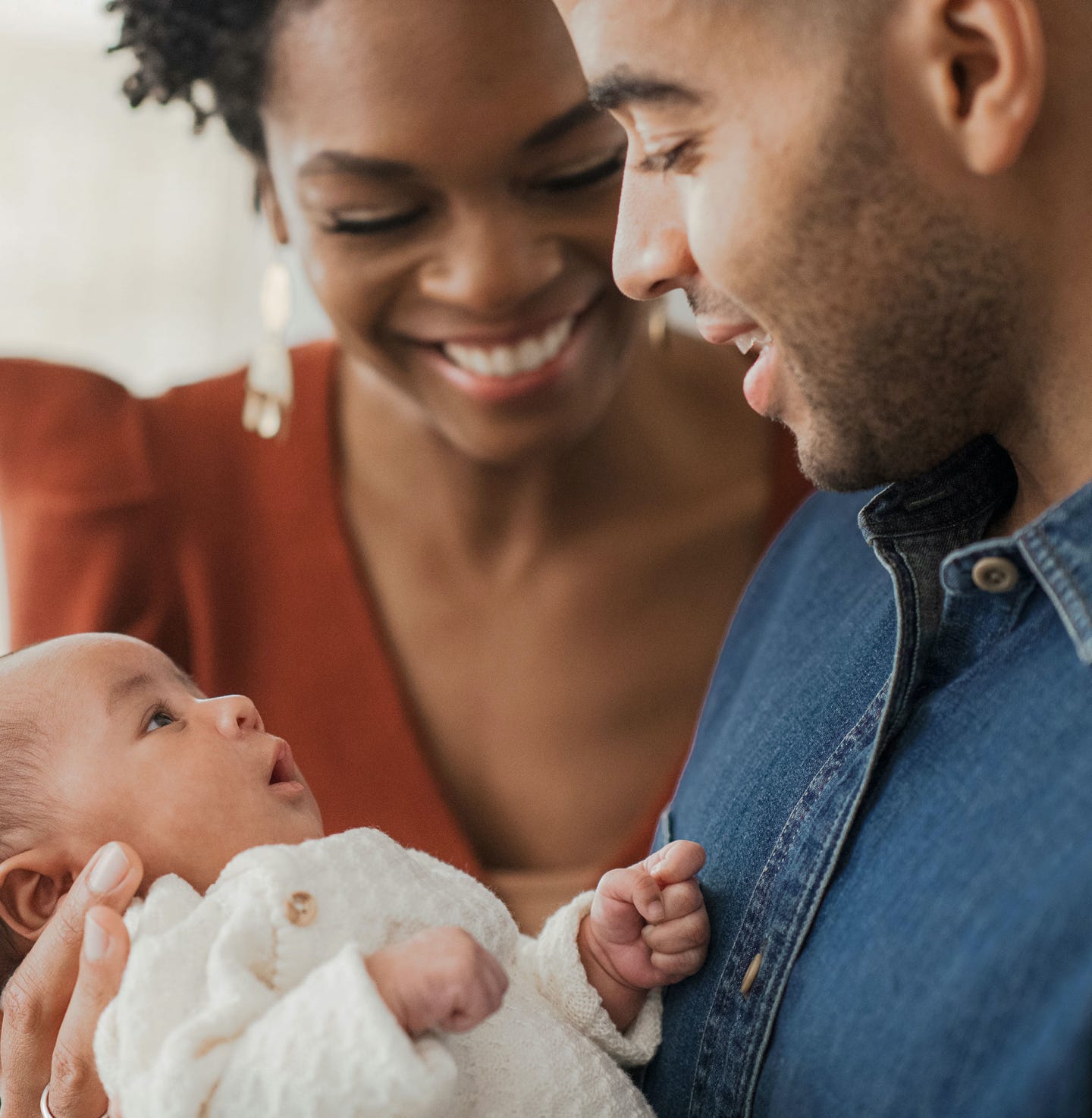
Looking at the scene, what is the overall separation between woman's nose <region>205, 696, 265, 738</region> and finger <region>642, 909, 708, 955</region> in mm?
354

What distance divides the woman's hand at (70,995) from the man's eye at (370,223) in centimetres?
76

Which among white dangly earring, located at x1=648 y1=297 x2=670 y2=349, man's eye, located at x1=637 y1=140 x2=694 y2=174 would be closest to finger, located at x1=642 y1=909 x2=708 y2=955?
man's eye, located at x1=637 y1=140 x2=694 y2=174

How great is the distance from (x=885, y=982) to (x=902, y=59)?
59 cm

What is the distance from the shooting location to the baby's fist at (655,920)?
97 centimetres

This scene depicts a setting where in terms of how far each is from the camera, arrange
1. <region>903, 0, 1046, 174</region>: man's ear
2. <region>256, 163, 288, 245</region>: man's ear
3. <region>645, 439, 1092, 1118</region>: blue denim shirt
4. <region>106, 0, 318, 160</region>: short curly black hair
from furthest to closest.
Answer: <region>256, 163, 288, 245</region>: man's ear < <region>106, 0, 318, 160</region>: short curly black hair < <region>903, 0, 1046, 174</region>: man's ear < <region>645, 439, 1092, 1118</region>: blue denim shirt

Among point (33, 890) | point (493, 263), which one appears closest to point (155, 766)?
point (33, 890)

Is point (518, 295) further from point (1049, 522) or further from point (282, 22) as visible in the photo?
point (1049, 522)

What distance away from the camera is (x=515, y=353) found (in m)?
1.50

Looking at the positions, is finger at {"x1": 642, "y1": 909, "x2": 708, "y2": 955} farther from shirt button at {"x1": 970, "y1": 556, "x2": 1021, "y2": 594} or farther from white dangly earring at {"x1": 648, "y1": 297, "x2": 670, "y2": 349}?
white dangly earring at {"x1": 648, "y1": 297, "x2": 670, "y2": 349}

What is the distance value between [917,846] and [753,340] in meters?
0.43

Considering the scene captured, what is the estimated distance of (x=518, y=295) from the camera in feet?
4.66

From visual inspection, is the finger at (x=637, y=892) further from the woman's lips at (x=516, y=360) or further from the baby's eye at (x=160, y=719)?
the woman's lips at (x=516, y=360)

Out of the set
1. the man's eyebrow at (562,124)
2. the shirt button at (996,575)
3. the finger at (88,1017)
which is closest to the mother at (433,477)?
the man's eyebrow at (562,124)

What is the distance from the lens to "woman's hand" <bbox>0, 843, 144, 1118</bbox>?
2.80ft
